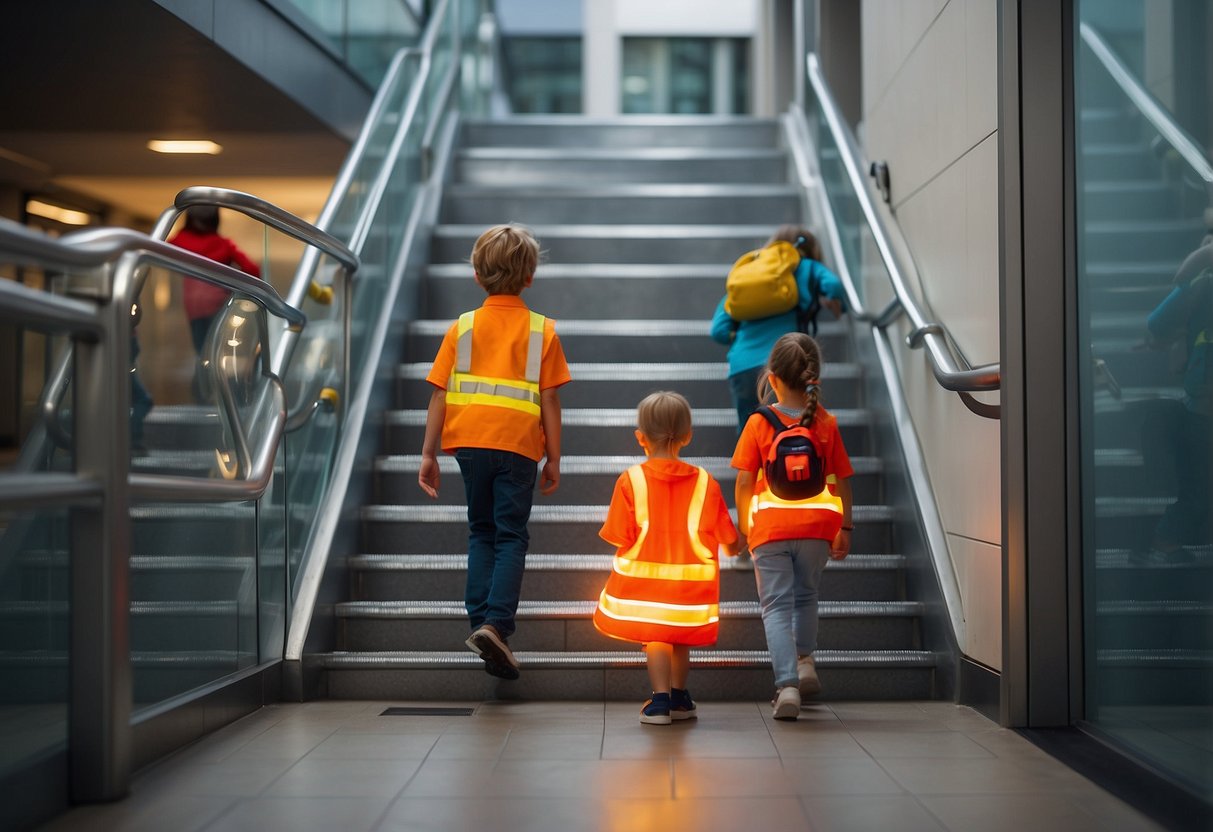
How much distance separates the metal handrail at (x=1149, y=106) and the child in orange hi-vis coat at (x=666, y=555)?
1.68 m

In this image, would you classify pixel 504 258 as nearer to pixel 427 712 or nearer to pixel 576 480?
pixel 576 480

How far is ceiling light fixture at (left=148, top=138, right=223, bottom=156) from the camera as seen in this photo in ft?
32.1

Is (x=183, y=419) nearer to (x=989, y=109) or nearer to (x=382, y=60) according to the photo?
(x=989, y=109)

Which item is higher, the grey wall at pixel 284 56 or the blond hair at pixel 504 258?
the grey wall at pixel 284 56

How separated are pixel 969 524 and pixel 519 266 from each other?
1.84 m

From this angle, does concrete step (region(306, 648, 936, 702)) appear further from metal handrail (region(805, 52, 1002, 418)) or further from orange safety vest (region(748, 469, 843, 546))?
metal handrail (region(805, 52, 1002, 418))

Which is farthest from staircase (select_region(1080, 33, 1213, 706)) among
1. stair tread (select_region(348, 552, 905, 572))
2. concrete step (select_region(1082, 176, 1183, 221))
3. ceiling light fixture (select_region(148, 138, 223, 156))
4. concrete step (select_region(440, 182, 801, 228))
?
ceiling light fixture (select_region(148, 138, 223, 156))

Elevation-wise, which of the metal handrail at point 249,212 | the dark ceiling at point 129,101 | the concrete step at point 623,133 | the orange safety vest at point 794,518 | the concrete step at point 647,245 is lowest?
the orange safety vest at point 794,518

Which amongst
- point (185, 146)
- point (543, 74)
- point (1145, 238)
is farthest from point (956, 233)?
point (543, 74)

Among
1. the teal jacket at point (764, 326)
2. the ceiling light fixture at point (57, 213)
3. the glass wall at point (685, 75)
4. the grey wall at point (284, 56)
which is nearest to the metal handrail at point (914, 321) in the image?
the teal jacket at point (764, 326)

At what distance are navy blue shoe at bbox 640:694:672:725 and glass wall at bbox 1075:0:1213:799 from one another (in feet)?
4.25

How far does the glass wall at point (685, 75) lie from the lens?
72.9ft

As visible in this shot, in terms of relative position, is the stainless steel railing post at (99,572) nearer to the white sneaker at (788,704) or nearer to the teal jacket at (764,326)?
the white sneaker at (788,704)

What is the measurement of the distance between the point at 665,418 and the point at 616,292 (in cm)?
310
